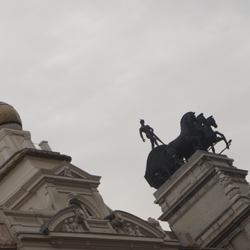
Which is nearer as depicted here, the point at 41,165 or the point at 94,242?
the point at 94,242

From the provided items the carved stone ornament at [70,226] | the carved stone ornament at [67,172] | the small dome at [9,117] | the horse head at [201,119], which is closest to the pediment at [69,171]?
the carved stone ornament at [67,172]

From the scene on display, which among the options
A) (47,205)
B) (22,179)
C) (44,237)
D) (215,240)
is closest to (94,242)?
(44,237)

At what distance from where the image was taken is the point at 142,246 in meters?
28.4

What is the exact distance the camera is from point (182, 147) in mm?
37938

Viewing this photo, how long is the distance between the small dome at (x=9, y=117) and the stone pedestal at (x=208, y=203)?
9783 millimetres

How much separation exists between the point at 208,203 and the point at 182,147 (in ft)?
13.9

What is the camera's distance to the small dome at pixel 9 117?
3675cm

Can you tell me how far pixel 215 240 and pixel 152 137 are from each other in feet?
27.9

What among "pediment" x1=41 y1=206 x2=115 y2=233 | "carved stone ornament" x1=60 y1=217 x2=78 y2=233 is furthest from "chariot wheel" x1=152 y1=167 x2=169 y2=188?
"carved stone ornament" x1=60 y1=217 x2=78 y2=233

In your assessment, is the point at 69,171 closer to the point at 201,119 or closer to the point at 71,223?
the point at 71,223

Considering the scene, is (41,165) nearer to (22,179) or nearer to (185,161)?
(22,179)

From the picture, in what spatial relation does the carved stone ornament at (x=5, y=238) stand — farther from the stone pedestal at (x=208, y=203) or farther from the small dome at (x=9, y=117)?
the small dome at (x=9, y=117)

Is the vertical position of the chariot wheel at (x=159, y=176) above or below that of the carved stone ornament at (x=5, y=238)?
above

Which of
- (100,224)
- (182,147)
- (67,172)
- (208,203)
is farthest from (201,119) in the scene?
(100,224)
